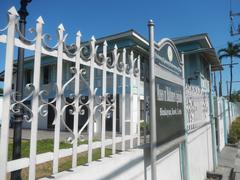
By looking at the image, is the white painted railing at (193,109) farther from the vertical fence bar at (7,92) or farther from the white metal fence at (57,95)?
the vertical fence bar at (7,92)

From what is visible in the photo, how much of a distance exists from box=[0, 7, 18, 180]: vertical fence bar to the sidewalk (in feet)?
18.3

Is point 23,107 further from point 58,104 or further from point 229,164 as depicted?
point 229,164

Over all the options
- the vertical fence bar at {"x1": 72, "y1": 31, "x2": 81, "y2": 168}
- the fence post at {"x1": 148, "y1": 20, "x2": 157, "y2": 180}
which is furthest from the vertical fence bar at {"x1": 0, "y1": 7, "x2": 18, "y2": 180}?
the fence post at {"x1": 148, "y1": 20, "x2": 157, "y2": 180}

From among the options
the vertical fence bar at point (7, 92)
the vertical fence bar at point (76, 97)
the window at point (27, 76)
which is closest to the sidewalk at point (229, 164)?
the vertical fence bar at point (76, 97)

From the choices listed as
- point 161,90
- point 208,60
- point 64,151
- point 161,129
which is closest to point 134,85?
point 161,90

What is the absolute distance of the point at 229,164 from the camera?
23.2 ft

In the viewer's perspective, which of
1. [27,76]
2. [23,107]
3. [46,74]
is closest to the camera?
[23,107]

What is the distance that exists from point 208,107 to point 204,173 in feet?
6.49

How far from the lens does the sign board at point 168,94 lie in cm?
272

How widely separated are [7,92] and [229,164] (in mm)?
7273

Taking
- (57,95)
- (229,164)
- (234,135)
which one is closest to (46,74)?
(234,135)

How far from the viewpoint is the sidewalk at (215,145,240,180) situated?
19.3 ft

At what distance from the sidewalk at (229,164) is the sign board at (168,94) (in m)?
3.15

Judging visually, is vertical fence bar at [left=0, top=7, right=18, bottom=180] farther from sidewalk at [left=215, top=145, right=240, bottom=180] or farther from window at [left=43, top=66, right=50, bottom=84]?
window at [left=43, top=66, right=50, bottom=84]
